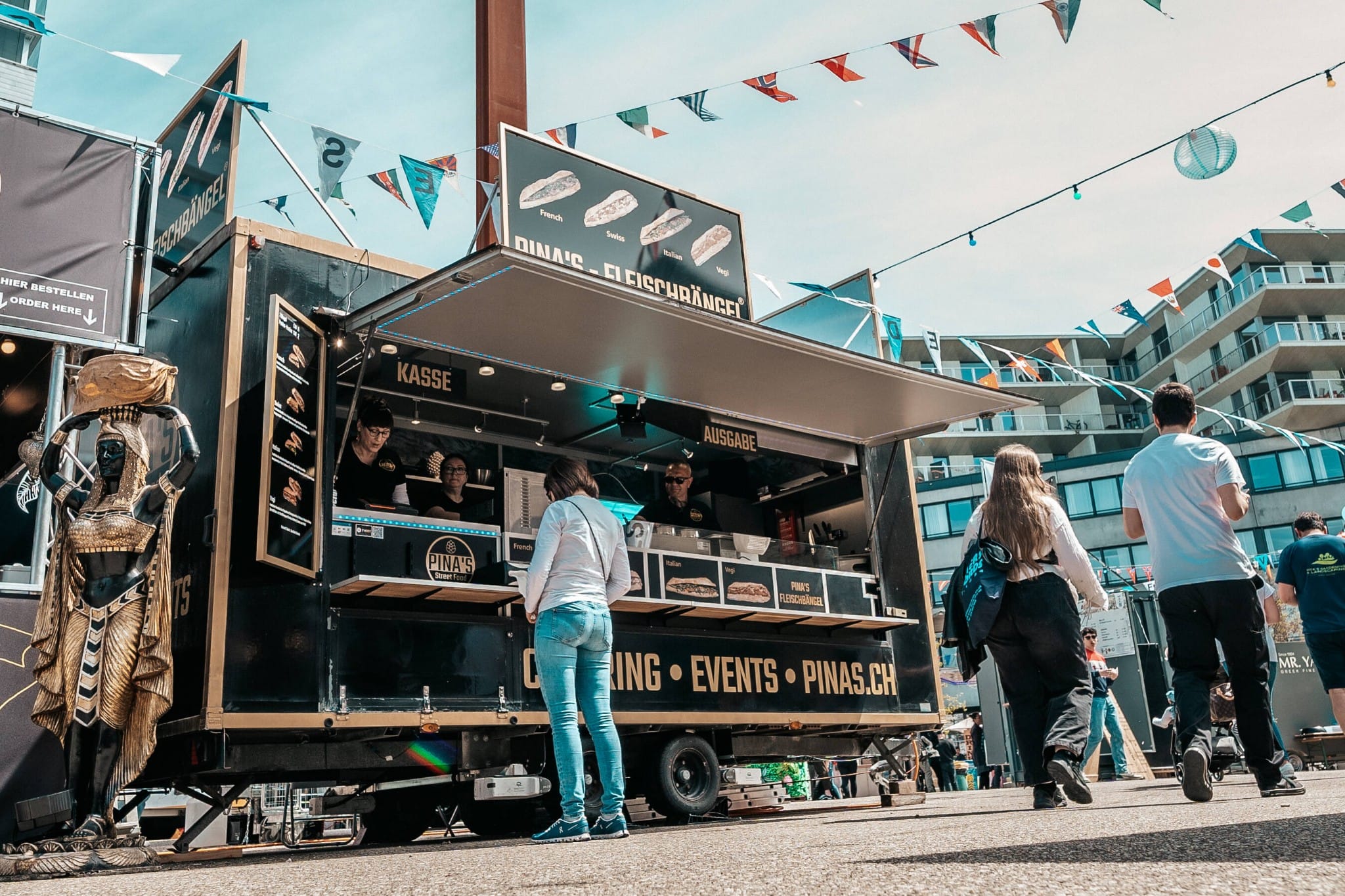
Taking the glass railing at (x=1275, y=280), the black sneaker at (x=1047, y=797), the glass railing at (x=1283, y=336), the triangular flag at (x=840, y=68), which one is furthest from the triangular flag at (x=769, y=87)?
the glass railing at (x=1283, y=336)

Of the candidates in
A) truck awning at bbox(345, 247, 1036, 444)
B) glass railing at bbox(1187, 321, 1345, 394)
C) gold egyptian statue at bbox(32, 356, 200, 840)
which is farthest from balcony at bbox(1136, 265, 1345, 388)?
gold egyptian statue at bbox(32, 356, 200, 840)

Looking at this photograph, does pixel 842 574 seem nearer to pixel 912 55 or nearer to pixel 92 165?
pixel 912 55

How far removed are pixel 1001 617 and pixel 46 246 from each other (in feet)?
19.2

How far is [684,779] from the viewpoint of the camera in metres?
7.33

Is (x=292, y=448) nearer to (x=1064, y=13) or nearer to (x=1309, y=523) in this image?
(x=1309, y=523)

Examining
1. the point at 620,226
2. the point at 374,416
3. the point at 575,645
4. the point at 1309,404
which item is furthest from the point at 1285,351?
the point at 575,645

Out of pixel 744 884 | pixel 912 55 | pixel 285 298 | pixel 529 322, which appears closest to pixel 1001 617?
pixel 744 884

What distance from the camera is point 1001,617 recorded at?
482 cm

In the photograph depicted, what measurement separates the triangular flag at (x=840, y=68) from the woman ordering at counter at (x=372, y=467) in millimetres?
4548

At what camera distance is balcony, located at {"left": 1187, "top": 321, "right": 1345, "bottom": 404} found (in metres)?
46.7

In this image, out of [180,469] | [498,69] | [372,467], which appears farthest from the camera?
[498,69]

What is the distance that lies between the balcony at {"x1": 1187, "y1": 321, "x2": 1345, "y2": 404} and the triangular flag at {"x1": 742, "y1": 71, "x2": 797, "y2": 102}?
43.7 meters

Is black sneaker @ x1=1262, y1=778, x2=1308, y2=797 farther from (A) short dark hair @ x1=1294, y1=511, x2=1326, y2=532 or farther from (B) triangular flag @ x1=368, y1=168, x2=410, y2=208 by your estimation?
(B) triangular flag @ x1=368, y1=168, x2=410, y2=208

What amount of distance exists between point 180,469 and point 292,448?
760 mm
